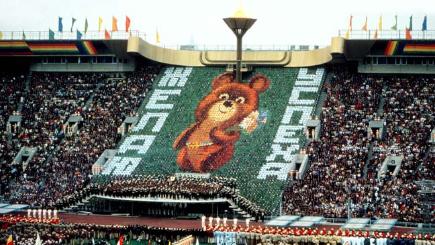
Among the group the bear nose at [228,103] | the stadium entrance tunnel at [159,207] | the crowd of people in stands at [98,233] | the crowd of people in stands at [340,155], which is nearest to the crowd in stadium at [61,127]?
the stadium entrance tunnel at [159,207]

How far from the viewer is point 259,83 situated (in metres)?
93.8

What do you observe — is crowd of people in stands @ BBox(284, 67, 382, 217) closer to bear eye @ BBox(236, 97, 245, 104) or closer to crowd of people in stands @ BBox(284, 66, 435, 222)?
crowd of people in stands @ BBox(284, 66, 435, 222)

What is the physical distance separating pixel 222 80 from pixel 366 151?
19.4 m

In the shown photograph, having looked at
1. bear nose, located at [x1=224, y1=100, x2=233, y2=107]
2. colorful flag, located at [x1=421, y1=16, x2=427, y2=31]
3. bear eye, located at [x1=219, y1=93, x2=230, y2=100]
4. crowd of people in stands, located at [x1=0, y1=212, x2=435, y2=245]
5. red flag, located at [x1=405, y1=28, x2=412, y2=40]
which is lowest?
crowd of people in stands, located at [x1=0, y1=212, x2=435, y2=245]

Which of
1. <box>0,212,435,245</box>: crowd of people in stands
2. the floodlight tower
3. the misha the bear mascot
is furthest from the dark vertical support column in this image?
<box>0,212,435,245</box>: crowd of people in stands

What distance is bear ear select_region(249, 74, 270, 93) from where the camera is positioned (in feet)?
→ 305

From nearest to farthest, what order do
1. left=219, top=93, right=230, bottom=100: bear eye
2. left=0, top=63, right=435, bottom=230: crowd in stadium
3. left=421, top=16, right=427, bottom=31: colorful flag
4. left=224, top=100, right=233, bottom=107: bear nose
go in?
left=0, top=63, right=435, bottom=230: crowd in stadium → left=421, top=16, right=427, bottom=31: colorful flag → left=224, top=100, right=233, bottom=107: bear nose → left=219, top=93, right=230, bottom=100: bear eye

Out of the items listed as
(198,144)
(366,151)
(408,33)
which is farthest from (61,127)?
(408,33)

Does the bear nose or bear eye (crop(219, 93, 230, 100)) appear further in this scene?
bear eye (crop(219, 93, 230, 100))

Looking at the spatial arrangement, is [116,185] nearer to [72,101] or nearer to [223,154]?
[223,154]

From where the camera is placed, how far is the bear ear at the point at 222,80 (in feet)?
310

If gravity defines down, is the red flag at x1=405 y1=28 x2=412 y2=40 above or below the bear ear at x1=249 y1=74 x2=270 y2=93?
above

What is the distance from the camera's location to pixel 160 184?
7944 centimetres

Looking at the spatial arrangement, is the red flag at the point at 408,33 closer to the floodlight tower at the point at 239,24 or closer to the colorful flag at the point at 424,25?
the colorful flag at the point at 424,25
